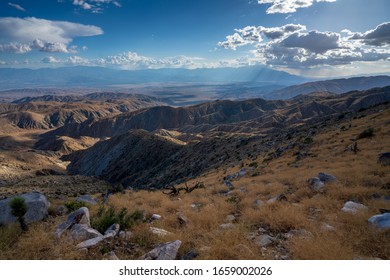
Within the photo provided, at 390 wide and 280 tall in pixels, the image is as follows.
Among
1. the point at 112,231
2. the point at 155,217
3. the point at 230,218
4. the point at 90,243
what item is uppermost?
the point at 90,243

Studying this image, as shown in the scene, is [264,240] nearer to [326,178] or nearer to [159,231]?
[159,231]

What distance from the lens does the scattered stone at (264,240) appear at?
6.73 metres

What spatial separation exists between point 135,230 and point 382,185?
1003 cm

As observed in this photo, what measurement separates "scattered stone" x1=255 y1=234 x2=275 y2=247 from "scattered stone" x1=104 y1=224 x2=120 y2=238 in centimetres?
423

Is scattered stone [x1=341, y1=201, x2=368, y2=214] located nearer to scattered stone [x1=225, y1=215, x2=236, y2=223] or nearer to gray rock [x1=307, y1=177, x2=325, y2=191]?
gray rock [x1=307, y1=177, x2=325, y2=191]

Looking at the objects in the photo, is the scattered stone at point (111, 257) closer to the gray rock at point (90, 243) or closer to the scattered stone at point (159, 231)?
the gray rock at point (90, 243)

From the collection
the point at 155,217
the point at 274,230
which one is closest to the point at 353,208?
the point at 274,230

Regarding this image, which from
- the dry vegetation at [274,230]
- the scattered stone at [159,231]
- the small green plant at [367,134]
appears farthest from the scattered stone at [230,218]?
the small green plant at [367,134]

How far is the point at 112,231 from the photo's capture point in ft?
25.7

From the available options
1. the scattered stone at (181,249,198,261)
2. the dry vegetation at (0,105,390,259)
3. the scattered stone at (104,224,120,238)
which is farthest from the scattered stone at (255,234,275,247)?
the scattered stone at (104,224,120,238)

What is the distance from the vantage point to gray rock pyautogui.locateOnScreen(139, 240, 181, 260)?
246 inches

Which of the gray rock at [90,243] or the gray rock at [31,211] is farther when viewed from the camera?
the gray rock at [31,211]

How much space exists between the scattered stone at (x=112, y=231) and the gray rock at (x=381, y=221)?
7353 mm

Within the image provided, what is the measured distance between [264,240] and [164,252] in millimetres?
2730
